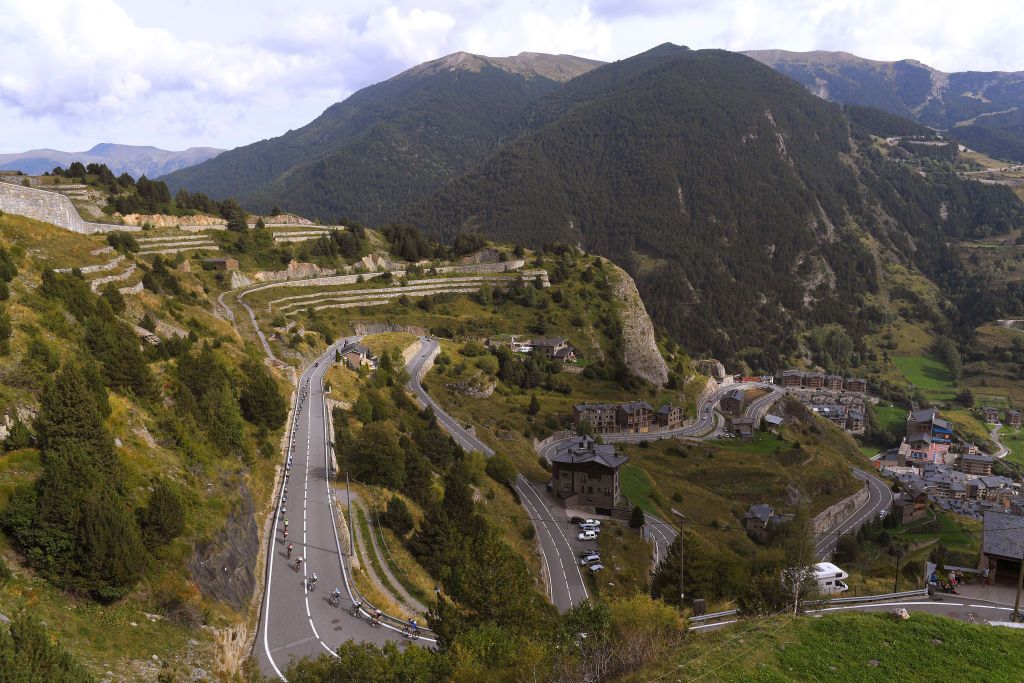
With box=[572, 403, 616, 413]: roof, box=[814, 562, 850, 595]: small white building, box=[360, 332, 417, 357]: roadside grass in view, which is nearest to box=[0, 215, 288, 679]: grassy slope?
box=[814, 562, 850, 595]: small white building

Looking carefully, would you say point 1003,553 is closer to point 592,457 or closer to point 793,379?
point 592,457

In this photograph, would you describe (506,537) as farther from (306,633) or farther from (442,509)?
(306,633)

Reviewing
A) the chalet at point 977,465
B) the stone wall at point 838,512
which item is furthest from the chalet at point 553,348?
the chalet at point 977,465

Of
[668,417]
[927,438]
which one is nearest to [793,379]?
[927,438]

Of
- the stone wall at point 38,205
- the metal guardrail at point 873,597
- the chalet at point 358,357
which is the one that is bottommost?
the metal guardrail at point 873,597

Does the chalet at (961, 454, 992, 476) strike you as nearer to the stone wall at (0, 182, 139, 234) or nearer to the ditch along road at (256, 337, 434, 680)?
the ditch along road at (256, 337, 434, 680)

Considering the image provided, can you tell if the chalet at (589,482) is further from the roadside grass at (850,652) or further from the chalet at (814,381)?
the chalet at (814,381)
